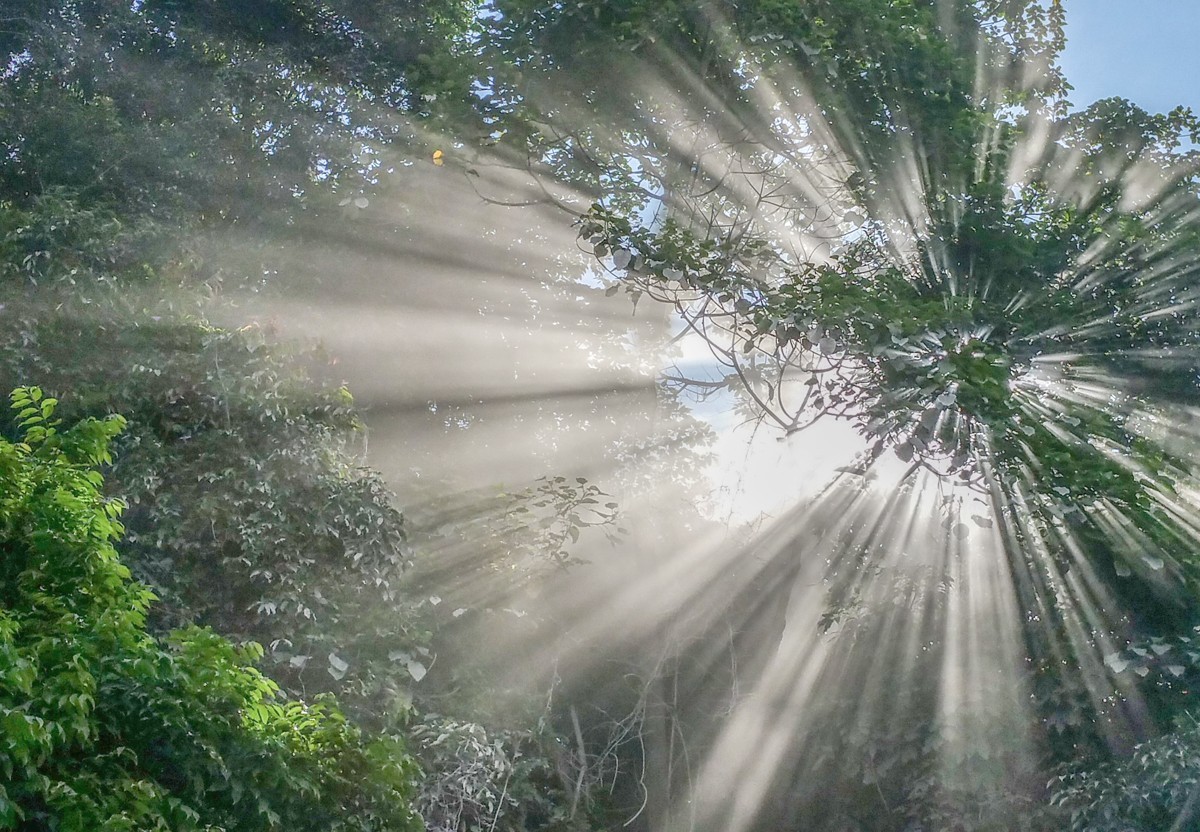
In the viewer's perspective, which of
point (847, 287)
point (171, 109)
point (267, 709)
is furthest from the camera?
point (171, 109)

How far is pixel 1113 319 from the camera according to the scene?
6594 millimetres

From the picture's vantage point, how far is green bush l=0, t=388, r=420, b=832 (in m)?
2.51

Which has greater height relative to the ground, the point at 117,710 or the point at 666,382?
the point at 666,382

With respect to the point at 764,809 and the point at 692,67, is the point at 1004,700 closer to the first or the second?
the point at 764,809

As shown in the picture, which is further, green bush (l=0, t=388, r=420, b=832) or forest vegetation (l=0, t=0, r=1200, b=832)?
forest vegetation (l=0, t=0, r=1200, b=832)

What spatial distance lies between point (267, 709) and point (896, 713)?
4.33 meters

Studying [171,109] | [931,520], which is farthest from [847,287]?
[171,109]

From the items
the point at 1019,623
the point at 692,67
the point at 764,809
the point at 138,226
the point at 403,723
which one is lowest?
the point at 764,809

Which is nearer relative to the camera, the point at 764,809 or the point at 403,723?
the point at 403,723

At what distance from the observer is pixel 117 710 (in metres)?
2.83

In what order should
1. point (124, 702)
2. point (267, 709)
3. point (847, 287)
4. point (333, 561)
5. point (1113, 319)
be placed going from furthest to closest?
point (1113, 319) → point (333, 561) → point (847, 287) → point (267, 709) → point (124, 702)

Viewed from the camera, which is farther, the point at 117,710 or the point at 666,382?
the point at 666,382

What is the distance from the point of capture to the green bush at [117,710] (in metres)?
2.51

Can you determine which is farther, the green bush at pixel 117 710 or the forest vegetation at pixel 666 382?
the forest vegetation at pixel 666 382
